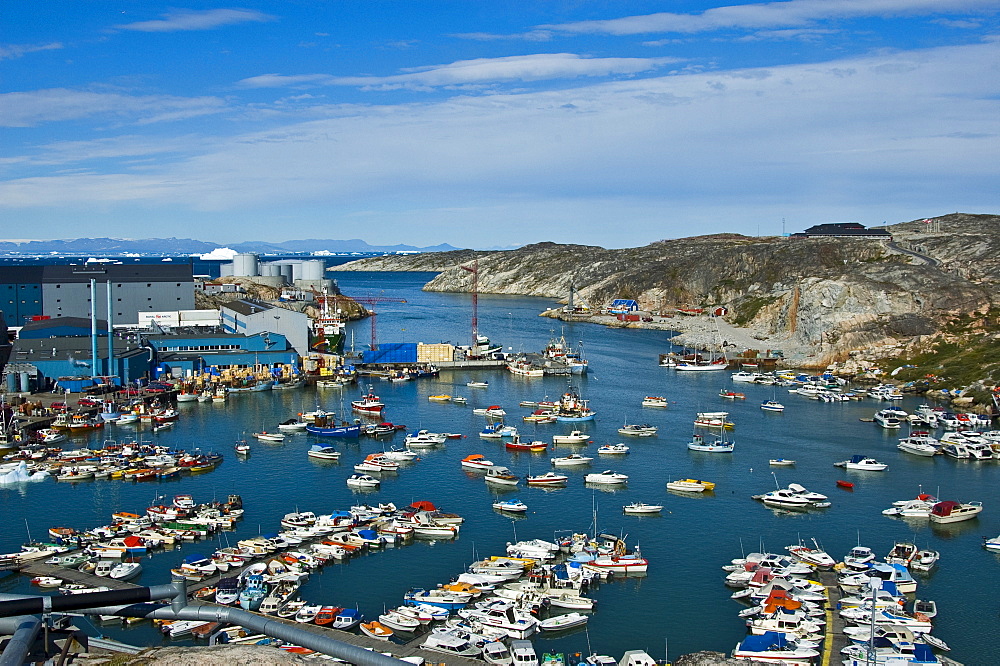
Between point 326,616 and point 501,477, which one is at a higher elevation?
point 501,477

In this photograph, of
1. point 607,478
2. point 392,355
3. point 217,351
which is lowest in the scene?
point 607,478

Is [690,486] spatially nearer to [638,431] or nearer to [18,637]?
[638,431]

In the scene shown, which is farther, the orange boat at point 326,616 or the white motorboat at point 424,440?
the white motorboat at point 424,440

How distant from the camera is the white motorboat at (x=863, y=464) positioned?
2406 centimetres

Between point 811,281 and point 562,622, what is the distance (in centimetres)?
3986

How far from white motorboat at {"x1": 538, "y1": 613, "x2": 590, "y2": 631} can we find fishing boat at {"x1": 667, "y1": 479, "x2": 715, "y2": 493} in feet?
27.8

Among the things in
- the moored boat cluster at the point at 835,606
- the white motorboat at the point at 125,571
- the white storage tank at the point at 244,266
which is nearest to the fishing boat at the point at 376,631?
the white motorboat at the point at 125,571

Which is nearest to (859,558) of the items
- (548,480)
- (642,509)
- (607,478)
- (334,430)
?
(642,509)

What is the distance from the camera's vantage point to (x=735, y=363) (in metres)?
45.6

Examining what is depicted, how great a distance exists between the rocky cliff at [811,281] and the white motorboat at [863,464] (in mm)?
19746

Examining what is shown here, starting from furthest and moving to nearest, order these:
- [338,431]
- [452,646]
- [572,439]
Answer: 1. [338,431]
2. [572,439]
3. [452,646]

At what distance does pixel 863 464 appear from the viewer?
2414 centimetres

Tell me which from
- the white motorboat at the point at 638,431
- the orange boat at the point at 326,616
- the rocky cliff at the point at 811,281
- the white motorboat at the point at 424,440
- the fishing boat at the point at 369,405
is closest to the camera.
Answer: the orange boat at the point at 326,616

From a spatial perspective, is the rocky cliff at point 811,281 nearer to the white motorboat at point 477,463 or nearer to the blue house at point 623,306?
the blue house at point 623,306
